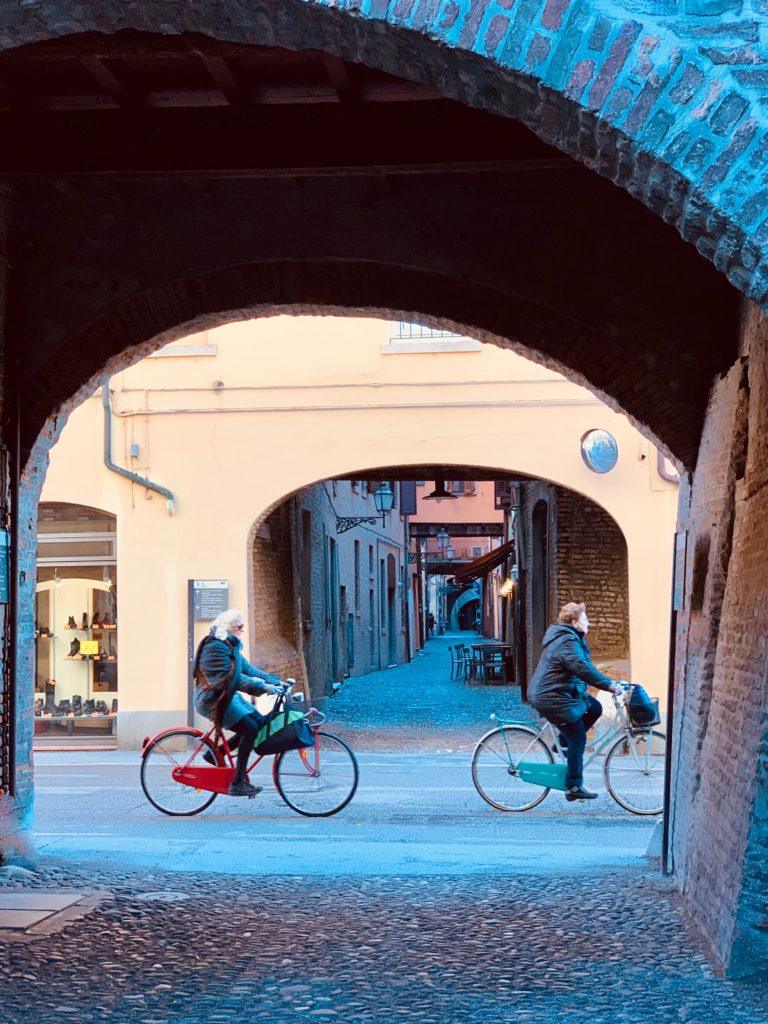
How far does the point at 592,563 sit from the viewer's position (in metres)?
17.8

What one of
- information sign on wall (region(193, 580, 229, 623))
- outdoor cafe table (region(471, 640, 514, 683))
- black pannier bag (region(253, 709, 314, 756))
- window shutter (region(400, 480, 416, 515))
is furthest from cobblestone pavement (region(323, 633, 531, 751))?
window shutter (region(400, 480, 416, 515))

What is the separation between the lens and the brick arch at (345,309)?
27.4 ft

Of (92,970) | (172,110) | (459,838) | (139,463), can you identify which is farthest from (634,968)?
(139,463)

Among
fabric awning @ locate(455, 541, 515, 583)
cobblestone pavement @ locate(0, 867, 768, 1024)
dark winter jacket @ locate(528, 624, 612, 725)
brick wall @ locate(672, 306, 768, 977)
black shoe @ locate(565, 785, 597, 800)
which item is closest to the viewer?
cobblestone pavement @ locate(0, 867, 768, 1024)

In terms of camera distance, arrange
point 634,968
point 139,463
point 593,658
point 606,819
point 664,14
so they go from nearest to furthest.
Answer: point 664,14
point 634,968
point 606,819
point 139,463
point 593,658

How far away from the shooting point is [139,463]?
15867mm

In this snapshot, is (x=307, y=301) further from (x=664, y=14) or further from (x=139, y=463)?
(x=139, y=463)

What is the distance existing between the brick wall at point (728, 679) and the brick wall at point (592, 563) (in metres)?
9.29

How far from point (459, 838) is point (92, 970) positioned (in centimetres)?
448

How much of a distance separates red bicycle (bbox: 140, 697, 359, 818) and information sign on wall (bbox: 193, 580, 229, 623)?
4665mm

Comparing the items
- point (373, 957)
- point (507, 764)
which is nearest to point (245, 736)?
point (507, 764)

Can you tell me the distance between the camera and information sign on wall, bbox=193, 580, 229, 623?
50.7 feet

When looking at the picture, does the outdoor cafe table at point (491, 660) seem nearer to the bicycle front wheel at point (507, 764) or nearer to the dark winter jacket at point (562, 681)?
the bicycle front wheel at point (507, 764)

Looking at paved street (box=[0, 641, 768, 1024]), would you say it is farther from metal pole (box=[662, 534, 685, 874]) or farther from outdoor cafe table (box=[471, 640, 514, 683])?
outdoor cafe table (box=[471, 640, 514, 683])
